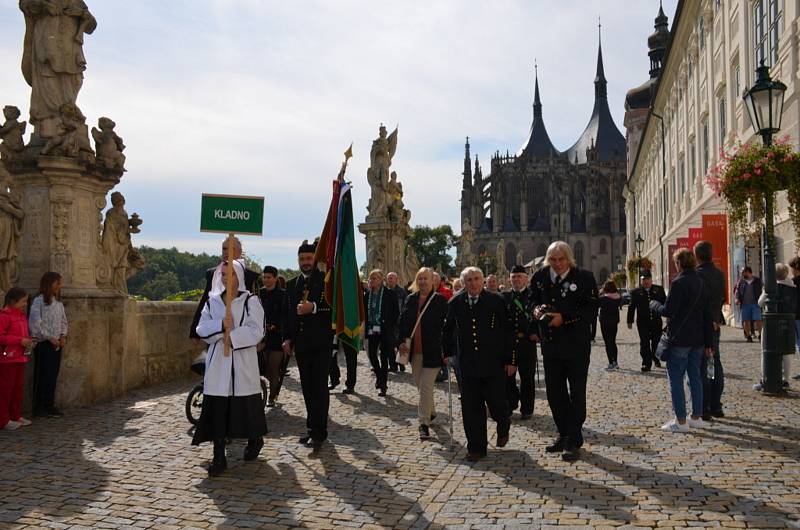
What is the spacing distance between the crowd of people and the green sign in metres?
2.98

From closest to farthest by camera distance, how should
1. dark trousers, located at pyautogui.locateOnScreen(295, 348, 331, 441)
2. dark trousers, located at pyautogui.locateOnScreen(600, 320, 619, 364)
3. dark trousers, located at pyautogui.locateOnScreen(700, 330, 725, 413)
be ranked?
dark trousers, located at pyautogui.locateOnScreen(295, 348, 331, 441) < dark trousers, located at pyautogui.locateOnScreen(700, 330, 725, 413) < dark trousers, located at pyautogui.locateOnScreen(600, 320, 619, 364)

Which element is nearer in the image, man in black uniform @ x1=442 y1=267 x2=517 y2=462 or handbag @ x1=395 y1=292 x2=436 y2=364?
man in black uniform @ x1=442 y1=267 x2=517 y2=462

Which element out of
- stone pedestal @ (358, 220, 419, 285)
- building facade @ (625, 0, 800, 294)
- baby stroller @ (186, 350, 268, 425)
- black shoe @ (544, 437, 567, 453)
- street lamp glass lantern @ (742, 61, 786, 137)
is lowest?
black shoe @ (544, 437, 567, 453)

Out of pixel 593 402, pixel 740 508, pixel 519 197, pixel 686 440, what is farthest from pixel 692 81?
pixel 519 197

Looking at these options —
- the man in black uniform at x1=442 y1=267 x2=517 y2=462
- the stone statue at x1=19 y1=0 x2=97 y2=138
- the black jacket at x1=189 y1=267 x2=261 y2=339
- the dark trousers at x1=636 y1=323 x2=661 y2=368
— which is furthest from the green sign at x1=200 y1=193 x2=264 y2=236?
the dark trousers at x1=636 y1=323 x2=661 y2=368

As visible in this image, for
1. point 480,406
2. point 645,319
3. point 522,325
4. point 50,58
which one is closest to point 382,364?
point 522,325

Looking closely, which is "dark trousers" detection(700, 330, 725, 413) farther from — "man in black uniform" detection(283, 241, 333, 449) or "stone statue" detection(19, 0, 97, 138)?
"stone statue" detection(19, 0, 97, 138)

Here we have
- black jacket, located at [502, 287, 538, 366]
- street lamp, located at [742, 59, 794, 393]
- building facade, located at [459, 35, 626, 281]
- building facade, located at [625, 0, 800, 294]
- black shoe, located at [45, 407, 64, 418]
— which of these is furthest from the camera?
building facade, located at [459, 35, 626, 281]

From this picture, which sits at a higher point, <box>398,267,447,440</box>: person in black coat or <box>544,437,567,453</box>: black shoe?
<box>398,267,447,440</box>: person in black coat

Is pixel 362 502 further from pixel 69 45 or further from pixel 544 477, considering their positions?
pixel 69 45

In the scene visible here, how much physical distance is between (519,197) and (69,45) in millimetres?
110420

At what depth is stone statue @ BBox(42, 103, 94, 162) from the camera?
9.95 meters

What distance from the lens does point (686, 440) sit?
744 cm

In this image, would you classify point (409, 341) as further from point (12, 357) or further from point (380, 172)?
point (380, 172)
